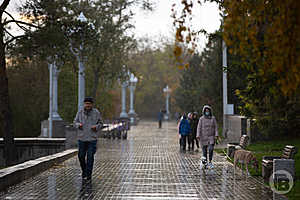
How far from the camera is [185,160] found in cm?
1934

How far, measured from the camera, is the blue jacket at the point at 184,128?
80.8 feet

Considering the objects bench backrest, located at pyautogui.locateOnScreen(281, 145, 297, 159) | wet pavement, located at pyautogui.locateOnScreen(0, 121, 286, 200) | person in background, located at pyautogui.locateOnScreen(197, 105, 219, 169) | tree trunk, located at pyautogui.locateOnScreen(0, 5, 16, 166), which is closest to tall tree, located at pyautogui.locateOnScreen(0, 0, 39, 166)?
tree trunk, located at pyautogui.locateOnScreen(0, 5, 16, 166)

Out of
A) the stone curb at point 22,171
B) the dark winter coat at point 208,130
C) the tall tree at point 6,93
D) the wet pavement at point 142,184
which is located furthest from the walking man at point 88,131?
the tall tree at point 6,93

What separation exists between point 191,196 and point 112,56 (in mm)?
28647

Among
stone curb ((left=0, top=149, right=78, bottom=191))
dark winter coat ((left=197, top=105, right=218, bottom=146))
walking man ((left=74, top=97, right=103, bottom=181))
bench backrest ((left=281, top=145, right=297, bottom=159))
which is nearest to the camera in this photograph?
stone curb ((left=0, top=149, right=78, bottom=191))

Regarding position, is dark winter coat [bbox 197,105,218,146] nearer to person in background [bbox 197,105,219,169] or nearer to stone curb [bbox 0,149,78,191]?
person in background [bbox 197,105,219,169]

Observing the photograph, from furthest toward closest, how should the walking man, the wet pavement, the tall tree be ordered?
the tall tree → the walking man → the wet pavement

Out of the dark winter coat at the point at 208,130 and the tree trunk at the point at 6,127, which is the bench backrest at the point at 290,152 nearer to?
the dark winter coat at the point at 208,130

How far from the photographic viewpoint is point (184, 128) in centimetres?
2464

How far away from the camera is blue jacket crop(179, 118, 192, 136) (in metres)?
24.6

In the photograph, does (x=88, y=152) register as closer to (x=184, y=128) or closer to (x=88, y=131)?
(x=88, y=131)

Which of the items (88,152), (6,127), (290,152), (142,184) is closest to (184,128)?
(6,127)

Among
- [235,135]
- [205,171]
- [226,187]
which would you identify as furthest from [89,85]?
[226,187]

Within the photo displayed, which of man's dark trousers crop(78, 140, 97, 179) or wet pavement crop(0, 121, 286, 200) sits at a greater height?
man's dark trousers crop(78, 140, 97, 179)
